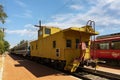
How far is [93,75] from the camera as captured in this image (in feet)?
42.7

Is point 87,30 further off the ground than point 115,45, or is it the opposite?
point 87,30

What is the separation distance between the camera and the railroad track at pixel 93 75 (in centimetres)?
1179

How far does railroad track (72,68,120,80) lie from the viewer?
1179 centimetres

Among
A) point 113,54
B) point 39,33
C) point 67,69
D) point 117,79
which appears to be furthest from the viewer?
point 39,33

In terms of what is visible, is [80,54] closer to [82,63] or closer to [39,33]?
[82,63]

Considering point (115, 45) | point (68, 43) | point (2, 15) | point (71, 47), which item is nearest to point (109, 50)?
point (115, 45)

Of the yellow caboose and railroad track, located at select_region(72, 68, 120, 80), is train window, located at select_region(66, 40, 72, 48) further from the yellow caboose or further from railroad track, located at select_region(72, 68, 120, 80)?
railroad track, located at select_region(72, 68, 120, 80)

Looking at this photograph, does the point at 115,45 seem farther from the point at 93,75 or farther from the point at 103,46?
the point at 93,75

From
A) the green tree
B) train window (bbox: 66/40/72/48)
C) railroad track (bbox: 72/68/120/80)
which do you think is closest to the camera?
railroad track (bbox: 72/68/120/80)

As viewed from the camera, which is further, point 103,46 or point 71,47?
point 103,46

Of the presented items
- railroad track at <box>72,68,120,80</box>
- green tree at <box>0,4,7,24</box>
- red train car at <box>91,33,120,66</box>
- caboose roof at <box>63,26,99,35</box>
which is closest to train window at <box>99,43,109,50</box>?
red train car at <box>91,33,120,66</box>

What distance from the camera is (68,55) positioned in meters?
14.2

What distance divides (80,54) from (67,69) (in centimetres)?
154

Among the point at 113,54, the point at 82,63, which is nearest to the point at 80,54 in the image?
the point at 82,63
